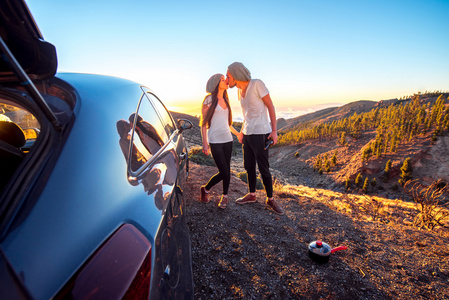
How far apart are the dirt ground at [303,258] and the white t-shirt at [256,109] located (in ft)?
4.46

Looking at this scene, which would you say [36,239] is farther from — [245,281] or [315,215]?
[315,215]

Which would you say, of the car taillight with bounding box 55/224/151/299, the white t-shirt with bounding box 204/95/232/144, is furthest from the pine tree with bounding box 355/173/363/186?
the car taillight with bounding box 55/224/151/299

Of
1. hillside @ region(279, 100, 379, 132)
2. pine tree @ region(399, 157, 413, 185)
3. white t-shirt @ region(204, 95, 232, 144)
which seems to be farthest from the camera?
hillside @ region(279, 100, 379, 132)

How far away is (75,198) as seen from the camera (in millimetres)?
685

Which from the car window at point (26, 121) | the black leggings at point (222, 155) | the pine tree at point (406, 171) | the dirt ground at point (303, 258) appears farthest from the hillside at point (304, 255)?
the pine tree at point (406, 171)

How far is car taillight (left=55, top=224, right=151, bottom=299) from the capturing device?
0.56m

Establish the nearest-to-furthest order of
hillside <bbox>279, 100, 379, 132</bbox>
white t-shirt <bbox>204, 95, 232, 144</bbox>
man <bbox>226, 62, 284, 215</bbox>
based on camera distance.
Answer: man <bbox>226, 62, 284, 215</bbox>
white t-shirt <bbox>204, 95, 232, 144</bbox>
hillside <bbox>279, 100, 379, 132</bbox>

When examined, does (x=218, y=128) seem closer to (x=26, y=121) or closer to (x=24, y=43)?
(x=26, y=121)

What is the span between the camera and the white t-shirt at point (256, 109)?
279 centimetres

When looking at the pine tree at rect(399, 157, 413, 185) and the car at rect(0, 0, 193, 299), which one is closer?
the car at rect(0, 0, 193, 299)

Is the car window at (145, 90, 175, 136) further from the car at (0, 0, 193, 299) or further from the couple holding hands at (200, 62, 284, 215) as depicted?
the car at (0, 0, 193, 299)

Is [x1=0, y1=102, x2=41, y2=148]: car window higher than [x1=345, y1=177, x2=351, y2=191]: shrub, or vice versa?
[x1=0, y1=102, x2=41, y2=148]: car window

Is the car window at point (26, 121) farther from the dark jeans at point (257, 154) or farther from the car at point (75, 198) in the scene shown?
the dark jeans at point (257, 154)

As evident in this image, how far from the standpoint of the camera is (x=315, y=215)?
12.1ft
